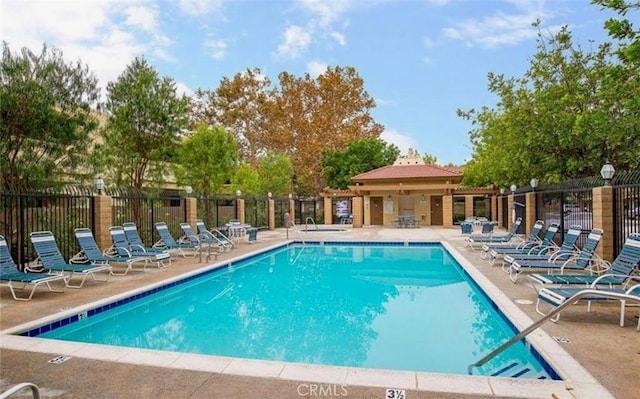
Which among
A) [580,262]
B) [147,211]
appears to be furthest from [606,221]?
[147,211]

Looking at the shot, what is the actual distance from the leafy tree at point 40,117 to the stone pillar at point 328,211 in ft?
61.9

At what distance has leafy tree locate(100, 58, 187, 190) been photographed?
15875 millimetres

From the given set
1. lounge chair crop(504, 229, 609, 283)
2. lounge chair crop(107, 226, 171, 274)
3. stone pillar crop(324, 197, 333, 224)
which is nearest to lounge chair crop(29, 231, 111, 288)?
lounge chair crop(107, 226, 171, 274)

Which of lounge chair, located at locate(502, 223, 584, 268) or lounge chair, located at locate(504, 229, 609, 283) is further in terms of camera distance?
lounge chair, located at locate(502, 223, 584, 268)

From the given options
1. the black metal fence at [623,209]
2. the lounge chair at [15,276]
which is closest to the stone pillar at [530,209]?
the black metal fence at [623,209]

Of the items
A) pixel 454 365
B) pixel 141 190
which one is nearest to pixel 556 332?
pixel 454 365

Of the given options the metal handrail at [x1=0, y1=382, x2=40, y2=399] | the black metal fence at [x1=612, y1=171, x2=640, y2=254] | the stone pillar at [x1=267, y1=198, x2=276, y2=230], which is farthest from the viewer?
the stone pillar at [x1=267, y1=198, x2=276, y2=230]

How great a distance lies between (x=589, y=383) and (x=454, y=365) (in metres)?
1.67

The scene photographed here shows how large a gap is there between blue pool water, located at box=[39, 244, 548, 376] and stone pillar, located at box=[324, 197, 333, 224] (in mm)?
18073

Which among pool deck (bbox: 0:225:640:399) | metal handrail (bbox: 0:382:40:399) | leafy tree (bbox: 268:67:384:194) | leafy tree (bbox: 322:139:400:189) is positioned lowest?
pool deck (bbox: 0:225:640:399)

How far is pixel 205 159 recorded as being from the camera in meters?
20.0

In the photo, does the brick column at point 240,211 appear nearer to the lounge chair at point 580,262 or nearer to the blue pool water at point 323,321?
the blue pool water at point 323,321

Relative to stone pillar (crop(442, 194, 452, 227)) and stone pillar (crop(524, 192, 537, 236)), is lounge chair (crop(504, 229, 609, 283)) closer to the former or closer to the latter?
stone pillar (crop(524, 192, 537, 236))

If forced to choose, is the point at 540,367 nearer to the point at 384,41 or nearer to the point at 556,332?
the point at 556,332
